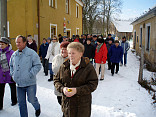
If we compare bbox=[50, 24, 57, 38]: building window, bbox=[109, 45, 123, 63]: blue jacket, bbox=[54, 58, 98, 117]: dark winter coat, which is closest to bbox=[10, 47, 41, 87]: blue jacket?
bbox=[54, 58, 98, 117]: dark winter coat

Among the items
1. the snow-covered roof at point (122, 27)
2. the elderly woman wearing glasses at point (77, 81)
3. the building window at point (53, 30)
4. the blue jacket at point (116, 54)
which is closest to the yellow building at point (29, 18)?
the building window at point (53, 30)

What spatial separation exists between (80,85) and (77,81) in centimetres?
8

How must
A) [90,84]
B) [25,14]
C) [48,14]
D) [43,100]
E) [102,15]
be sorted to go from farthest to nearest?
[102,15]
[48,14]
[25,14]
[43,100]
[90,84]

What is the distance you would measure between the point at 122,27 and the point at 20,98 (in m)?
50.2

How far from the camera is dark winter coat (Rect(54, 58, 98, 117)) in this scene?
2.38 m

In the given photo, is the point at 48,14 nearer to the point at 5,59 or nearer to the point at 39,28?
the point at 39,28

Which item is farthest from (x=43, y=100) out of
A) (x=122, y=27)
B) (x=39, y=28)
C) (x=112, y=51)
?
(x=122, y=27)

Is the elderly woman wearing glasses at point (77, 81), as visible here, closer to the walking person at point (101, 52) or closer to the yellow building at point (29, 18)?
the walking person at point (101, 52)

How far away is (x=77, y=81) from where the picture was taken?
238 centimetres

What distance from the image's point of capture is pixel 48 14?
11805 millimetres

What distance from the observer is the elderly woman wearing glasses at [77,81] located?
238cm

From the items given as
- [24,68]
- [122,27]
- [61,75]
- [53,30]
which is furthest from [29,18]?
[122,27]

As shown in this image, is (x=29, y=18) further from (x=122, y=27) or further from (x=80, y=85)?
(x=122, y=27)

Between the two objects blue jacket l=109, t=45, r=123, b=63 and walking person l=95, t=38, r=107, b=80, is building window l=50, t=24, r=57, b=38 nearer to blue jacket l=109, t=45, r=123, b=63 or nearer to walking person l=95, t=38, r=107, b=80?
blue jacket l=109, t=45, r=123, b=63
